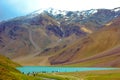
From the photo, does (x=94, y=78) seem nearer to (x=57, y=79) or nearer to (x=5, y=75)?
(x=57, y=79)

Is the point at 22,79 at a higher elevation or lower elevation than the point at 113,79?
lower

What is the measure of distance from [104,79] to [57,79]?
19493mm

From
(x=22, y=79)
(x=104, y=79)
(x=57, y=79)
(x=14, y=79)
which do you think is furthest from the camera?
(x=104, y=79)

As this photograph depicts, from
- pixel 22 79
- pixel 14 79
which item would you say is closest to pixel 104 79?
A: pixel 22 79

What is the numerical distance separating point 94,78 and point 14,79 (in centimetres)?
7621

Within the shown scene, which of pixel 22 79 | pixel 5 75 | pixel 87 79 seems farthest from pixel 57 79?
pixel 5 75

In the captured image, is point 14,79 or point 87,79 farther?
point 87,79

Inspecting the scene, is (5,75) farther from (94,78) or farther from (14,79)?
(94,78)

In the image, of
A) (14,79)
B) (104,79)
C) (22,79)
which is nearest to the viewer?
(14,79)

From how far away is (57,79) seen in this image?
122062 millimetres

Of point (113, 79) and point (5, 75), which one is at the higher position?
point (113, 79)

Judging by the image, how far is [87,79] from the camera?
13275cm

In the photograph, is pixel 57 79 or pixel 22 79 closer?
pixel 22 79

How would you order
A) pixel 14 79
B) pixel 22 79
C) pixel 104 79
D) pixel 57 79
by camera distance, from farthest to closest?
pixel 104 79 < pixel 57 79 < pixel 22 79 < pixel 14 79
